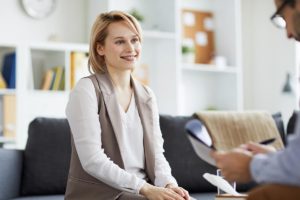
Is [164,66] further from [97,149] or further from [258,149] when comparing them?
[258,149]

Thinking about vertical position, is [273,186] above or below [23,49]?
below

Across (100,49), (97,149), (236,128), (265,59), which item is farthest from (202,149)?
(265,59)

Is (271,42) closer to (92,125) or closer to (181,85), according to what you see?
(181,85)

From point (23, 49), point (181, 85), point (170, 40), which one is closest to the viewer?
point (23, 49)

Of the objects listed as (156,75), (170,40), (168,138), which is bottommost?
(168,138)

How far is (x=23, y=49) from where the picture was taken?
14.6 feet

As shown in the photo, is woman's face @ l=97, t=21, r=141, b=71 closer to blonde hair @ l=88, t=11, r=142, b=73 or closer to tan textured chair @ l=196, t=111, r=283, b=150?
blonde hair @ l=88, t=11, r=142, b=73

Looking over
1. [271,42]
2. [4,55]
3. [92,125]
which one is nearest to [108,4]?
[4,55]

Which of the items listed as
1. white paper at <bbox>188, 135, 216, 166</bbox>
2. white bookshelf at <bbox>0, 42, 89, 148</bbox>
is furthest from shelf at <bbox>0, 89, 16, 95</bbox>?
white paper at <bbox>188, 135, 216, 166</bbox>

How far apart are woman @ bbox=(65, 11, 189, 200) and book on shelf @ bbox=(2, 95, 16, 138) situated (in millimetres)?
2249

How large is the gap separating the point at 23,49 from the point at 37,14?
1.65 feet

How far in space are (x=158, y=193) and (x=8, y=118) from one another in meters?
2.67

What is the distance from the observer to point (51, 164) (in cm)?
277

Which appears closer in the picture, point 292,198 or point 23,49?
point 292,198
